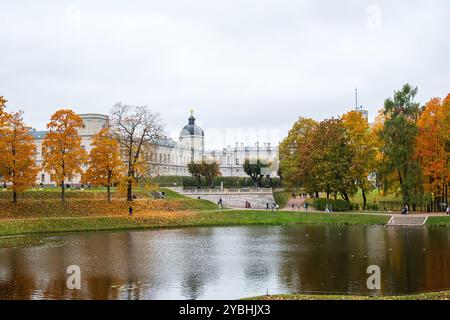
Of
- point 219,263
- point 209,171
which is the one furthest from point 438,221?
point 209,171

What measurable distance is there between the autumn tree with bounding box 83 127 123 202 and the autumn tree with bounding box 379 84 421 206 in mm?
31173

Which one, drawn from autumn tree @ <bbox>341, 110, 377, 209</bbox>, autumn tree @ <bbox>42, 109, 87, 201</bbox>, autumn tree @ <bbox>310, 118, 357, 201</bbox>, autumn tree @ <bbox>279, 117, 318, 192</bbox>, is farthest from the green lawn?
autumn tree @ <bbox>42, 109, 87, 201</bbox>

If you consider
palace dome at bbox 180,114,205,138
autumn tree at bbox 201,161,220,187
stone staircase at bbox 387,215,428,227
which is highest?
palace dome at bbox 180,114,205,138

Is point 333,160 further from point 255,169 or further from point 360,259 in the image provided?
point 360,259

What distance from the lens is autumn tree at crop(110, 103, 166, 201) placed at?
189 feet

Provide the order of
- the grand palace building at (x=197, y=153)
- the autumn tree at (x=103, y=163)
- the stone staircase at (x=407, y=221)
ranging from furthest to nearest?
the grand palace building at (x=197, y=153), the autumn tree at (x=103, y=163), the stone staircase at (x=407, y=221)

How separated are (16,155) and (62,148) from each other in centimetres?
528

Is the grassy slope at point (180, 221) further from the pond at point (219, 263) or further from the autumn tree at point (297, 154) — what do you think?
the autumn tree at point (297, 154)

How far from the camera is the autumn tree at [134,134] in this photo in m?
57.5

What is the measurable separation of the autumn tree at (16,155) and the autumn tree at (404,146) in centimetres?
3914

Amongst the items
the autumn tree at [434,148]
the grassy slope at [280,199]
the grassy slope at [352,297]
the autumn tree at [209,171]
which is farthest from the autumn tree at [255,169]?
the grassy slope at [352,297]

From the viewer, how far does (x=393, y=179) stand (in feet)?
184

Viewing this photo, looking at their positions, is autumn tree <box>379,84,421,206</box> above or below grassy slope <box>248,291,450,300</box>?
above

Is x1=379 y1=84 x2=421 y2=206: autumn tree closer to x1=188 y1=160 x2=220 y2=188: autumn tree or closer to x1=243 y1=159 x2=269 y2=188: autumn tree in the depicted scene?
x1=243 y1=159 x2=269 y2=188: autumn tree
